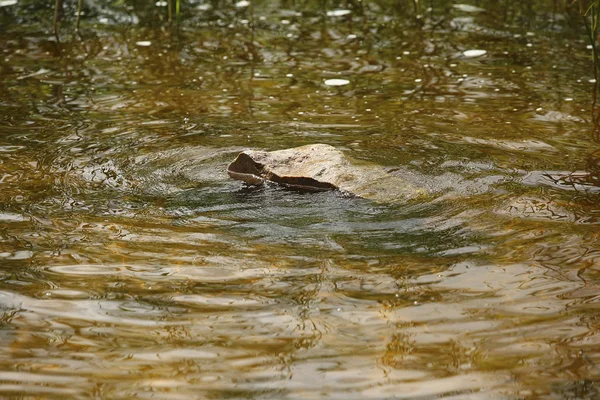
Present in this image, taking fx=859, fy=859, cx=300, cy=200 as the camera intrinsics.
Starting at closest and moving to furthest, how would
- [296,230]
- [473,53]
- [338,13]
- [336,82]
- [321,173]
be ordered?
[296,230] < [321,173] < [336,82] < [473,53] < [338,13]

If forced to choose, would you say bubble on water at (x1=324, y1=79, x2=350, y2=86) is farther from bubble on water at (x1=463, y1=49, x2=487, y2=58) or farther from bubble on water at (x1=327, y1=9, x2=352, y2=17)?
bubble on water at (x1=327, y1=9, x2=352, y2=17)

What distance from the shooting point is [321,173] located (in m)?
4.80

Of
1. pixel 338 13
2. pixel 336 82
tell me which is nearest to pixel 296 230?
pixel 336 82

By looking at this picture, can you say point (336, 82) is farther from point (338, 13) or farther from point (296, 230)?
point (296, 230)

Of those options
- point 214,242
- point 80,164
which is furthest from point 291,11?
point 214,242

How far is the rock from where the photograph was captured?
181 inches

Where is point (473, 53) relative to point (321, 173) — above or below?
below

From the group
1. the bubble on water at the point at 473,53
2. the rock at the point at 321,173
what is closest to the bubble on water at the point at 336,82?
the bubble on water at the point at 473,53

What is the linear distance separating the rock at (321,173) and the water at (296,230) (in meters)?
0.09

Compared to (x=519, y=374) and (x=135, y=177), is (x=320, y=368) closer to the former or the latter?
(x=519, y=374)

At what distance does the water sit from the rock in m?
0.09

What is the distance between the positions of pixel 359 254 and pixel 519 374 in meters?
1.16

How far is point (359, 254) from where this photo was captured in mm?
4000

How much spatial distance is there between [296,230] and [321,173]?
63cm
